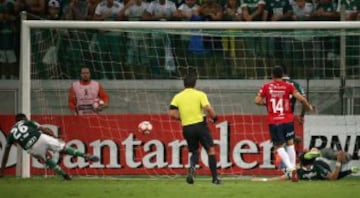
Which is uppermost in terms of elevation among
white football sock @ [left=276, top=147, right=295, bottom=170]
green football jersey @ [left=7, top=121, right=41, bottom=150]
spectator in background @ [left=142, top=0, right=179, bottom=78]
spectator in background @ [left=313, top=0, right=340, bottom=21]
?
spectator in background @ [left=313, top=0, right=340, bottom=21]

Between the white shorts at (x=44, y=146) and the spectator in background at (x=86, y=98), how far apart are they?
1.86 meters

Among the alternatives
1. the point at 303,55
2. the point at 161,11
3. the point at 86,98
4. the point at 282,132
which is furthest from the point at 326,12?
the point at 86,98

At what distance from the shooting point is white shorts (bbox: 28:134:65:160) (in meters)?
20.5

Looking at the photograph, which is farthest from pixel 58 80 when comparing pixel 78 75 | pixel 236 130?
pixel 236 130

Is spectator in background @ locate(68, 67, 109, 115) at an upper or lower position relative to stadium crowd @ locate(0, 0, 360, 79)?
lower

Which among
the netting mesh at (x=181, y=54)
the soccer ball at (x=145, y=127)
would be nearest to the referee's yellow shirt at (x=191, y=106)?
the soccer ball at (x=145, y=127)

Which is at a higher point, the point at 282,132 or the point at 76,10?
the point at 76,10

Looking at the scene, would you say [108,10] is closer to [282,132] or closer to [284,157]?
[282,132]

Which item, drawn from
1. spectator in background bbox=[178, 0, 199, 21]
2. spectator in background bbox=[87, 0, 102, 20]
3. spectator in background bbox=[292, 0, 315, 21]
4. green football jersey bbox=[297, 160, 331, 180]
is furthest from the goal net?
green football jersey bbox=[297, 160, 331, 180]

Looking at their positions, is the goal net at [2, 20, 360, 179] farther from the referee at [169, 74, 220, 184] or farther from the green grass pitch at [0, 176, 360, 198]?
the referee at [169, 74, 220, 184]

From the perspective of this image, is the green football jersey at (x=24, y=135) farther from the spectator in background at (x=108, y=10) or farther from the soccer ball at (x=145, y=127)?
the spectator in background at (x=108, y=10)

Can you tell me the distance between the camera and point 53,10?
78.5 ft

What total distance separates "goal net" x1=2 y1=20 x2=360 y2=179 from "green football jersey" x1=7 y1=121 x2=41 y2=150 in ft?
4.03

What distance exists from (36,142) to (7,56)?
354cm
